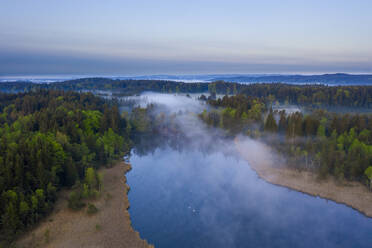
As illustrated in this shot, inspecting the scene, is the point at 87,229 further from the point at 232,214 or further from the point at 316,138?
the point at 316,138

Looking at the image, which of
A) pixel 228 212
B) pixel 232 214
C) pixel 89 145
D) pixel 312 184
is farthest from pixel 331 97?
pixel 89 145

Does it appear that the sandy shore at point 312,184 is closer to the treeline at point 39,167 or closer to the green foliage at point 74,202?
the treeline at point 39,167

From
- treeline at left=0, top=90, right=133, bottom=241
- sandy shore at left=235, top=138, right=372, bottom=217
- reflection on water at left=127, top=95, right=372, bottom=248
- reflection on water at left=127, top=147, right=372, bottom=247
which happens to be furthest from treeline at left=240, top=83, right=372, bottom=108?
treeline at left=0, top=90, right=133, bottom=241

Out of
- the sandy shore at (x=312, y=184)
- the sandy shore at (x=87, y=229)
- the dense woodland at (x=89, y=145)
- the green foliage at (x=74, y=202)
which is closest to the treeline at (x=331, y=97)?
the dense woodland at (x=89, y=145)

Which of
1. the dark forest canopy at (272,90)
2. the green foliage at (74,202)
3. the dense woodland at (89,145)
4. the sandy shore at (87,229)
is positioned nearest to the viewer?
the sandy shore at (87,229)

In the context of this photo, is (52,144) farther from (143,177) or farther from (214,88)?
(214,88)

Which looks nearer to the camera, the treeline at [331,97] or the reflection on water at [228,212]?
the reflection on water at [228,212]
